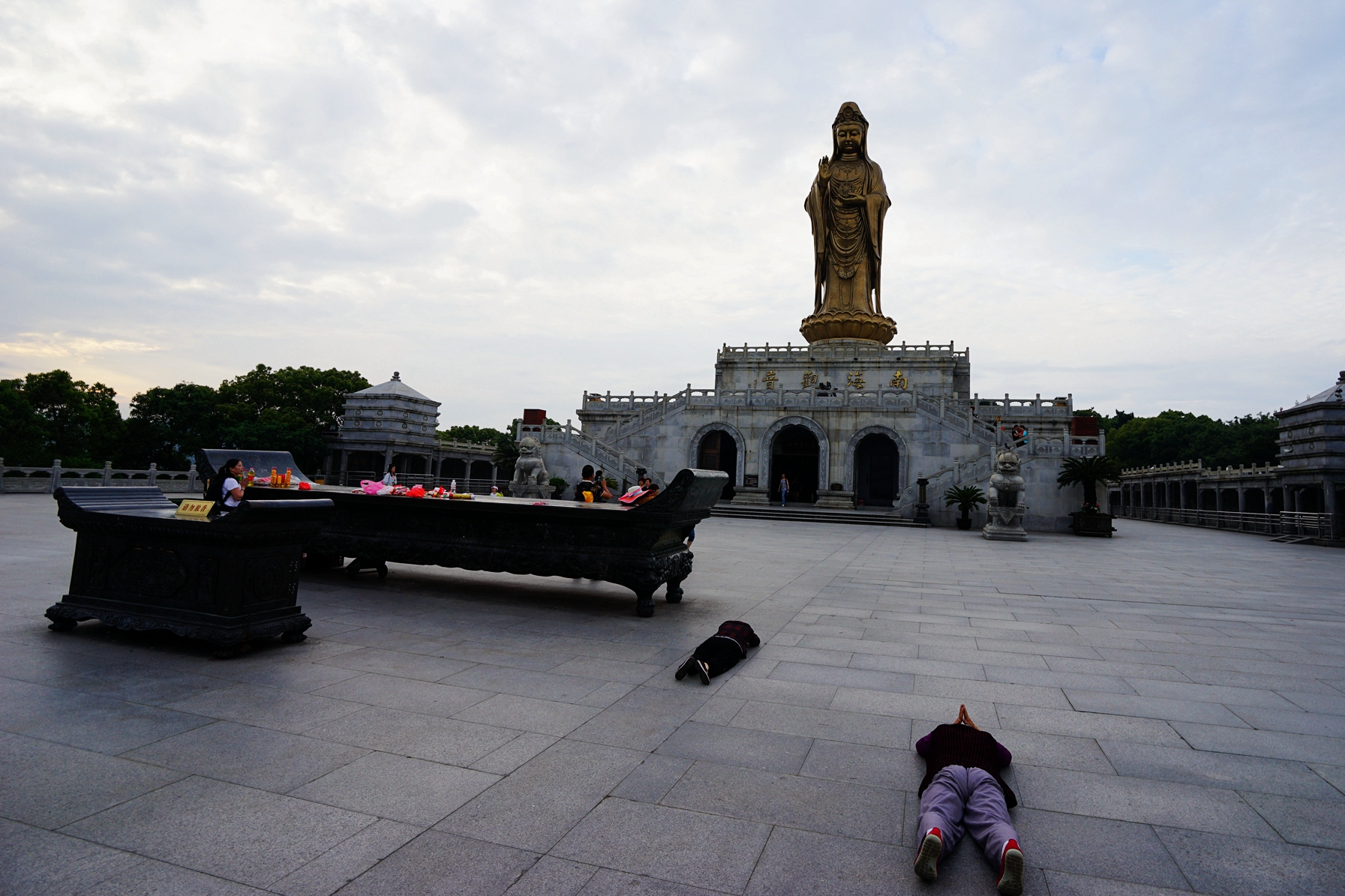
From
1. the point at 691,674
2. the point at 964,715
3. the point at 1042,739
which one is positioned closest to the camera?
the point at 964,715

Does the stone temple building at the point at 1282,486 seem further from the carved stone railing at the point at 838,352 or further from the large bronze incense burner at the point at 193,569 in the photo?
the large bronze incense burner at the point at 193,569

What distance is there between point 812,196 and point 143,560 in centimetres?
3670

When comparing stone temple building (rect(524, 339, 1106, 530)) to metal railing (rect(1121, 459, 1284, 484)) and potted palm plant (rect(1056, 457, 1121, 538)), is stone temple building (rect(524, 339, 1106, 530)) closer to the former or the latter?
potted palm plant (rect(1056, 457, 1121, 538))

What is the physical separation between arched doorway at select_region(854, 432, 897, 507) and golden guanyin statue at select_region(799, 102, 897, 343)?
8398 millimetres

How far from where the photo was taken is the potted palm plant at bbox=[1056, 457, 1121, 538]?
21797mm

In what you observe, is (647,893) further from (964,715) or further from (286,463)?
(286,463)

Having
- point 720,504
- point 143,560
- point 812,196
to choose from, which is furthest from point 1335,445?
point 143,560

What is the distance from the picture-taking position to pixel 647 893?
230 cm

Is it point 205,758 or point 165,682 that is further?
point 165,682

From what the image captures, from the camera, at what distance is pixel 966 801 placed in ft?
9.57

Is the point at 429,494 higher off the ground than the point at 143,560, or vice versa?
the point at 429,494

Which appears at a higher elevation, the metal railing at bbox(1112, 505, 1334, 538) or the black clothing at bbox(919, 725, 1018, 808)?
the metal railing at bbox(1112, 505, 1334, 538)

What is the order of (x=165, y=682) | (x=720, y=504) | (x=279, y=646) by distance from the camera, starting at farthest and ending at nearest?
(x=720, y=504) → (x=279, y=646) → (x=165, y=682)

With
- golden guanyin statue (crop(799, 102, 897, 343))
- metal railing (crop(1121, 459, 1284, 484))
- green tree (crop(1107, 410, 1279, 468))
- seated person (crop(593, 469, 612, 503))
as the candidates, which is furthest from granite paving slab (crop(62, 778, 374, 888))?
green tree (crop(1107, 410, 1279, 468))
